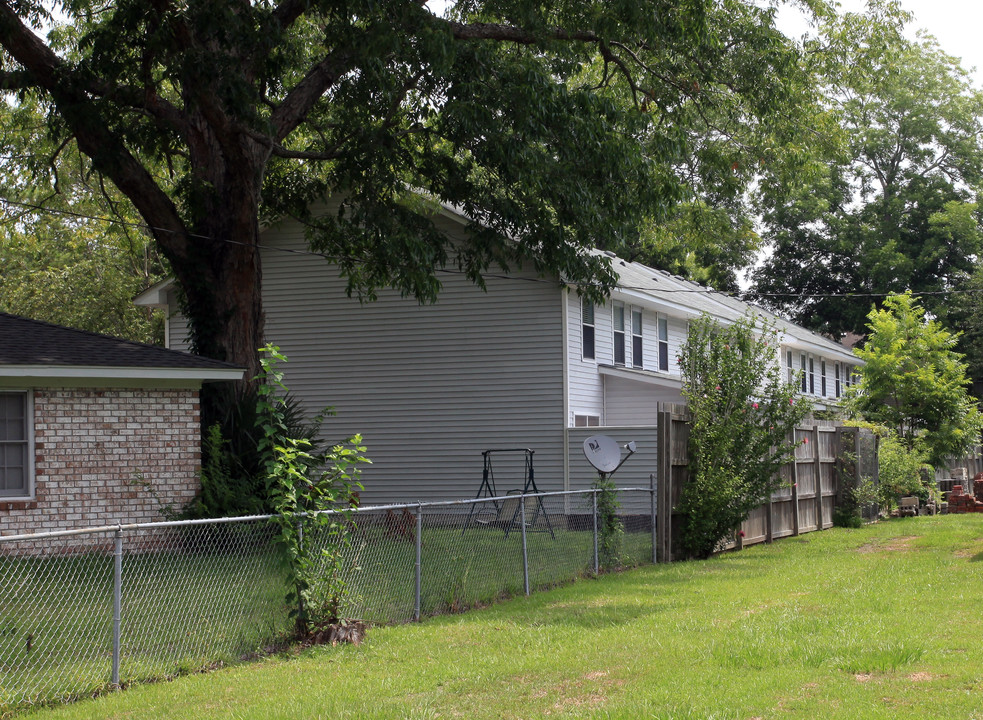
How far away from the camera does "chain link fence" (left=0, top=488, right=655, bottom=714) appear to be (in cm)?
794

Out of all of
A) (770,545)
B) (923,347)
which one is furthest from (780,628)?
(923,347)

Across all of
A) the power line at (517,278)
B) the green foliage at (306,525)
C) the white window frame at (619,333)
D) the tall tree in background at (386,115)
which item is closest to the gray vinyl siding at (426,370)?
the power line at (517,278)

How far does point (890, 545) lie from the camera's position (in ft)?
56.6

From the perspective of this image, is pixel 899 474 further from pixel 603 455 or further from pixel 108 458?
pixel 108 458

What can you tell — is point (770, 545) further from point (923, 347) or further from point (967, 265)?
point (967, 265)

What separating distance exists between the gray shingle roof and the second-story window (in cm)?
1263

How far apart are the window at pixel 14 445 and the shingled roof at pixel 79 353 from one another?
0.78 meters

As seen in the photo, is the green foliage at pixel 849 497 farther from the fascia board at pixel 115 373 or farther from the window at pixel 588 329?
the fascia board at pixel 115 373

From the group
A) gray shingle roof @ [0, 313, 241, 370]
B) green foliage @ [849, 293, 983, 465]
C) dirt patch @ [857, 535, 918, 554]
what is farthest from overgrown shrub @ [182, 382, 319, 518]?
green foliage @ [849, 293, 983, 465]

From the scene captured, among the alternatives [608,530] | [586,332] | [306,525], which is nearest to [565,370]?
[586,332]

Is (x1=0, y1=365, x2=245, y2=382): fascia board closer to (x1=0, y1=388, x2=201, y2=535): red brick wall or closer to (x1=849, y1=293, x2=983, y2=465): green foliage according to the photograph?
(x1=0, y1=388, x2=201, y2=535): red brick wall

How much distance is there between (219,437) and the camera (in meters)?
17.2

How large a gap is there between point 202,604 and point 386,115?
1150 cm

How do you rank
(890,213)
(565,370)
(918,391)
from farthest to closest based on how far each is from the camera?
(890,213)
(918,391)
(565,370)
